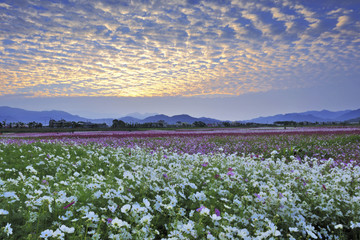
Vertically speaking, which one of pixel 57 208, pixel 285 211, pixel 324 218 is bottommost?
pixel 324 218

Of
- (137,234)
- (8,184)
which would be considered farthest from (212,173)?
(8,184)

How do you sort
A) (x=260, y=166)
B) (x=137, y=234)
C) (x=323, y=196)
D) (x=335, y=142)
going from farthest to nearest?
1. (x=335, y=142)
2. (x=260, y=166)
3. (x=323, y=196)
4. (x=137, y=234)

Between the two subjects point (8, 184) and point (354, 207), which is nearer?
point (354, 207)

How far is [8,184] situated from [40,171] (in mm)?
3303

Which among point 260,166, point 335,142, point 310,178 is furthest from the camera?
point 335,142

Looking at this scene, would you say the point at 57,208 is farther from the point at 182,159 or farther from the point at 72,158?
the point at 72,158

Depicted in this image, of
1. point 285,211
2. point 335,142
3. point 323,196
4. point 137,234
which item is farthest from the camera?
point 335,142

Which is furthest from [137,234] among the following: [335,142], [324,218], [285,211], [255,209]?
[335,142]

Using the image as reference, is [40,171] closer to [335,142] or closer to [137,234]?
[137,234]

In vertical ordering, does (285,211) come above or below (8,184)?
below

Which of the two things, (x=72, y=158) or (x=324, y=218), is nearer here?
(x=324, y=218)

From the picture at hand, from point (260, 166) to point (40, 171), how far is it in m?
6.57

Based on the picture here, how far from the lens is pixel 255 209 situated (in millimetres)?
3680

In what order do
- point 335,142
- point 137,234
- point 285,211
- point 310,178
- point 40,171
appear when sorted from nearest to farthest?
1. point 137,234
2. point 285,211
3. point 310,178
4. point 40,171
5. point 335,142
